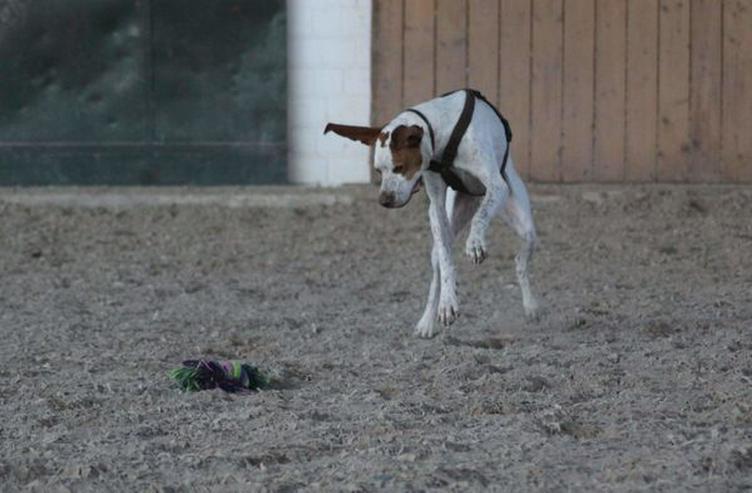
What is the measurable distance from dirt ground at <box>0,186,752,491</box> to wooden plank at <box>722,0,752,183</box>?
1.67 feet

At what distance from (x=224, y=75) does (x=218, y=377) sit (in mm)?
7011

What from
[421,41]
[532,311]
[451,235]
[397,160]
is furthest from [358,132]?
[421,41]

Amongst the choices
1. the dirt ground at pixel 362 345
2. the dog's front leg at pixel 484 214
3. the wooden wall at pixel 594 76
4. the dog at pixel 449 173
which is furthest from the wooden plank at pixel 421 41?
the dog's front leg at pixel 484 214

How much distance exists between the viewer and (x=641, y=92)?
43.4 ft

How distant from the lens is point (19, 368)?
726 centimetres

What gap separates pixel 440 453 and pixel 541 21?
8.05m

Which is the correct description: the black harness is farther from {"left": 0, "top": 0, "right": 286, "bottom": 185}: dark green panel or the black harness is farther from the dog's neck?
{"left": 0, "top": 0, "right": 286, "bottom": 185}: dark green panel

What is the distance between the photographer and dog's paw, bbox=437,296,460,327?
25.6 ft

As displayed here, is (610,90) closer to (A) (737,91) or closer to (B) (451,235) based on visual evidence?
(A) (737,91)

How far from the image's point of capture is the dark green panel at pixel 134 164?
13.4 metres

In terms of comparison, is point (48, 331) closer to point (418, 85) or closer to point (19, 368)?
point (19, 368)

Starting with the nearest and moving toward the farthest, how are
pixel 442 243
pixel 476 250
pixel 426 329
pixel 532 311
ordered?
pixel 476 250 < pixel 442 243 < pixel 426 329 < pixel 532 311

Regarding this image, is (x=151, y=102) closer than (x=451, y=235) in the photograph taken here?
No

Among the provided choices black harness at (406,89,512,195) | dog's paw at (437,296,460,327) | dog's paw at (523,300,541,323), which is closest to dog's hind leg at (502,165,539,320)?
dog's paw at (523,300,541,323)
